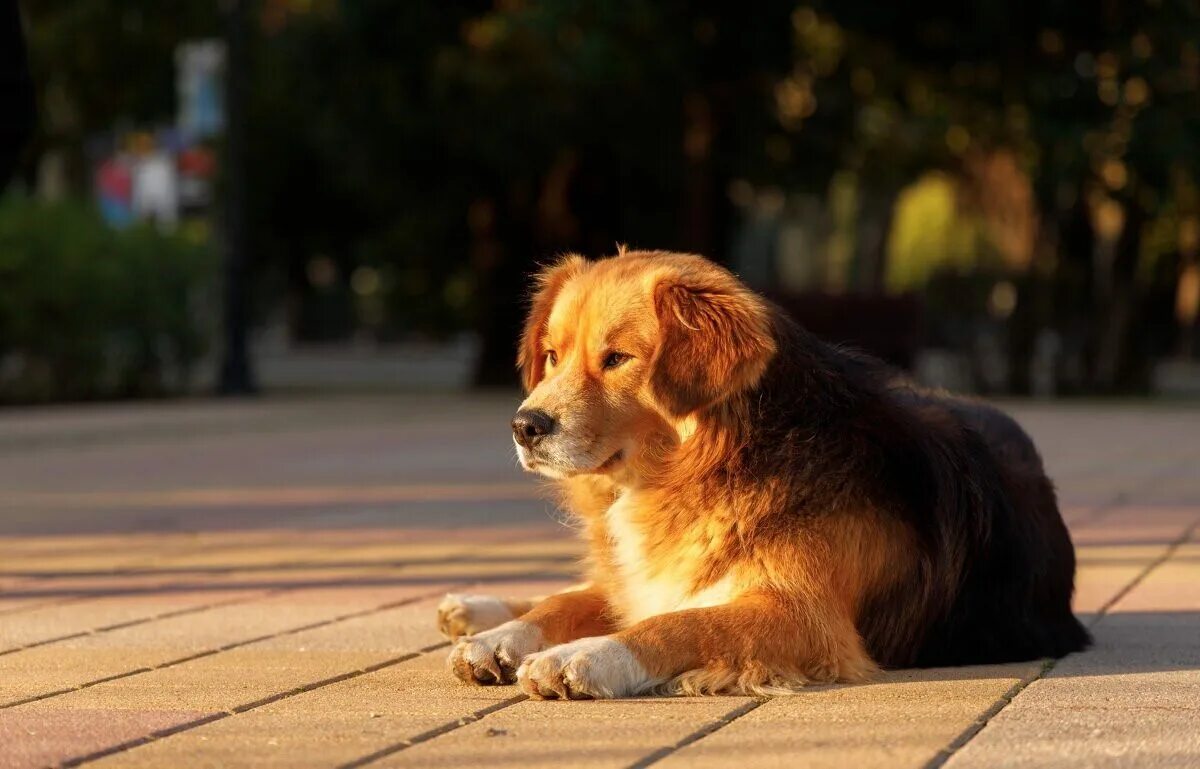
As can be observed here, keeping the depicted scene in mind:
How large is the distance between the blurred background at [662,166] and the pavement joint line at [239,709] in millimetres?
15518

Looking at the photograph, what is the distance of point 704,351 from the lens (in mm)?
5410

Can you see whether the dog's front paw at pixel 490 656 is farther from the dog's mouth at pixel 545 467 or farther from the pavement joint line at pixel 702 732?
the pavement joint line at pixel 702 732

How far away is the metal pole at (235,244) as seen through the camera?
24344 millimetres

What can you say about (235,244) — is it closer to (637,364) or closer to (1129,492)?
(1129,492)

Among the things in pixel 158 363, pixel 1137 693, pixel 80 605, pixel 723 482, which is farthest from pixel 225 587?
pixel 158 363

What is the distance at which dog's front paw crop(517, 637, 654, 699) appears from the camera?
16.9 feet

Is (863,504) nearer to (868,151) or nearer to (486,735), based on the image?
(486,735)

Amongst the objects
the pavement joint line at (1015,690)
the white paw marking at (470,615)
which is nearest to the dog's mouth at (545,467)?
the white paw marking at (470,615)

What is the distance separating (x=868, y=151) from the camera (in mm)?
31391

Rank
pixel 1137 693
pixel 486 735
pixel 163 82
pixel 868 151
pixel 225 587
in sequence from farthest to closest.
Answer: pixel 163 82 → pixel 868 151 → pixel 225 587 → pixel 1137 693 → pixel 486 735

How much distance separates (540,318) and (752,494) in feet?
3.03

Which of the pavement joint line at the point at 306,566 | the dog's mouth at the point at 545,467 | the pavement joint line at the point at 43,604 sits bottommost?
the pavement joint line at the point at 306,566

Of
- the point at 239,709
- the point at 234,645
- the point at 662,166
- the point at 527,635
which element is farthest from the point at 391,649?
the point at 662,166

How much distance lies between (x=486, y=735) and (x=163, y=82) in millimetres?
35556
